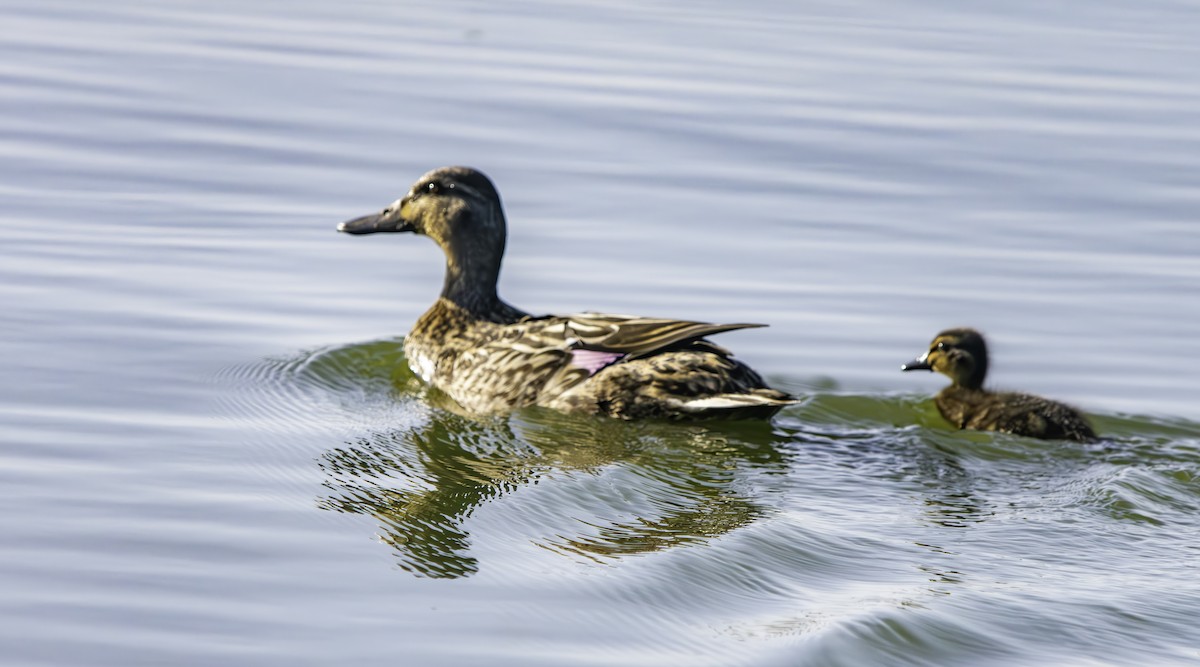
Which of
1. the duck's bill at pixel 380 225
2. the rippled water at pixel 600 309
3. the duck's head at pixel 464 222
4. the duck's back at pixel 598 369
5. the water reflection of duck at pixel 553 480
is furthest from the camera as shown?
the duck's bill at pixel 380 225

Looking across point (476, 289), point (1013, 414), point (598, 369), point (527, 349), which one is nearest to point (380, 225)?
point (476, 289)

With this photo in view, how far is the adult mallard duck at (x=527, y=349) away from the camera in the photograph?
7.74m

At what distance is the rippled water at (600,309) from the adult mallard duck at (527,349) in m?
0.16

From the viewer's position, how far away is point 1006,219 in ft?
38.4

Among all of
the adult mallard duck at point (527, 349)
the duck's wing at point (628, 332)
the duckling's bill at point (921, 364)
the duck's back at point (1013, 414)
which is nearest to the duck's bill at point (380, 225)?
the adult mallard duck at point (527, 349)

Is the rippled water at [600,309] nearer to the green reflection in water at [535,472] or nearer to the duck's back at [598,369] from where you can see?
the green reflection in water at [535,472]

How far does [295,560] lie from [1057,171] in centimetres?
894

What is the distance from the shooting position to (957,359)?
869cm

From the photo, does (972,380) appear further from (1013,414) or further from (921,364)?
(1013,414)

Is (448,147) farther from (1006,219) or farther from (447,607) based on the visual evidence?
(447,607)

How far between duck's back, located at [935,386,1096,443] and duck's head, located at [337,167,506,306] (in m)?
2.42

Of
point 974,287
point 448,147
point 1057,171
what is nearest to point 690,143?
point 448,147

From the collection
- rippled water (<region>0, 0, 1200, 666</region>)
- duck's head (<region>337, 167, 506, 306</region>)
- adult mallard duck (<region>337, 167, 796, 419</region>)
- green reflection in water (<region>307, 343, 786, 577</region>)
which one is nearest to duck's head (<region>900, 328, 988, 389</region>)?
rippled water (<region>0, 0, 1200, 666</region>)

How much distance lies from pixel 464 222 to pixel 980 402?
283cm
